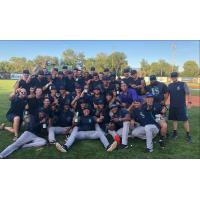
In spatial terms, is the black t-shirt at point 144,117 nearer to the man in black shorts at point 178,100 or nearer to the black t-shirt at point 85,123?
the man in black shorts at point 178,100

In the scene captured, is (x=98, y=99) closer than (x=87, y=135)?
No

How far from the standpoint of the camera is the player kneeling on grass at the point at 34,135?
20.5ft

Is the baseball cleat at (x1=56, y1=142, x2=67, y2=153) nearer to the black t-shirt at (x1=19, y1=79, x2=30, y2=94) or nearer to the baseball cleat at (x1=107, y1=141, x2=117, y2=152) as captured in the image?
the baseball cleat at (x1=107, y1=141, x2=117, y2=152)

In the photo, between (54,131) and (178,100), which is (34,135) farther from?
(178,100)

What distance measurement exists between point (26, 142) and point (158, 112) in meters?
2.64

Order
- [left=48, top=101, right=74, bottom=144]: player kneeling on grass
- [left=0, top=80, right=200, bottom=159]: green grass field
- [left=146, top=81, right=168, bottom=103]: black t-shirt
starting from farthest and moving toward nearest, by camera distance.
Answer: [left=146, top=81, right=168, bottom=103]: black t-shirt < [left=48, top=101, right=74, bottom=144]: player kneeling on grass < [left=0, top=80, right=200, bottom=159]: green grass field

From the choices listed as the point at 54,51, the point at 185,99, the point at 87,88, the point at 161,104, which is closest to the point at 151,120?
the point at 161,104

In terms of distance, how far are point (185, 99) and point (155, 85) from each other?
0.68m

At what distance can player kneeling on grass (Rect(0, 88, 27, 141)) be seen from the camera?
21.7 feet

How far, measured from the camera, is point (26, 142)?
248 inches

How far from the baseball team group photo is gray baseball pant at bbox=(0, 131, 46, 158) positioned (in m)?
0.02

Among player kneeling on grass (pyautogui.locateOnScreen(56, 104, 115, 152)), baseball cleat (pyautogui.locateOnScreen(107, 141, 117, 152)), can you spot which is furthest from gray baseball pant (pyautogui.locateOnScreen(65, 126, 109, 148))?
baseball cleat (pyautogui.locateOnScreen(107, 141, 117, 152))

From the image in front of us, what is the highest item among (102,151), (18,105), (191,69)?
(191,69)

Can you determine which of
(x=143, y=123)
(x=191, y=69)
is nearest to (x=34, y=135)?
(x=143, y=123)
